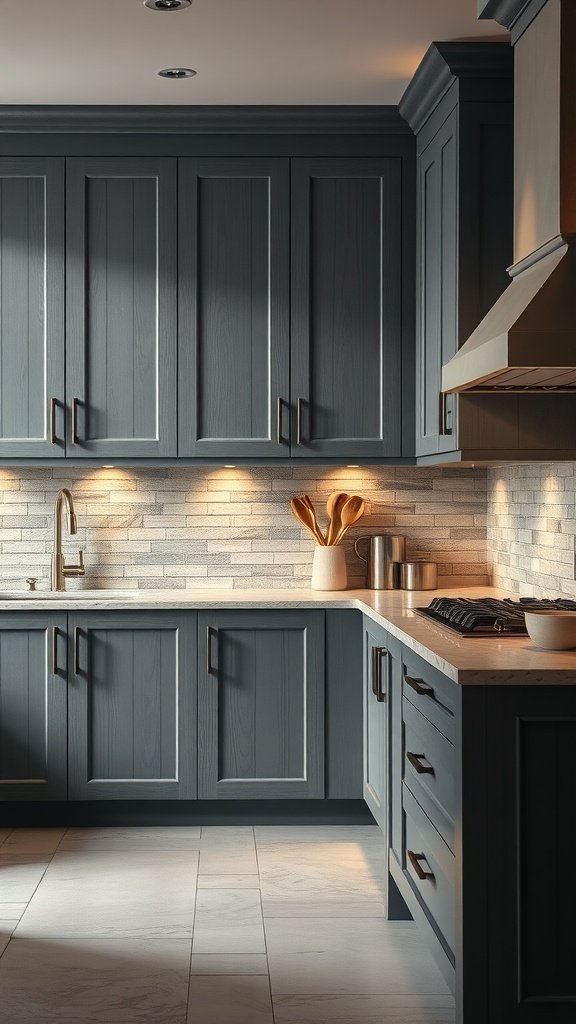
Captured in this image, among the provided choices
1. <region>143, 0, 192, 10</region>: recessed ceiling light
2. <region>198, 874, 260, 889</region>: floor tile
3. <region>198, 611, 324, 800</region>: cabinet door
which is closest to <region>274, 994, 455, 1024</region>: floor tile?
<region>198, 874, 260, 889</region>: floor tile

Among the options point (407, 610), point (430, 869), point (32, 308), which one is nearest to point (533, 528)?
point (407, 610)

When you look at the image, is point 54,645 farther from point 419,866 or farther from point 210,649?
point 419,866

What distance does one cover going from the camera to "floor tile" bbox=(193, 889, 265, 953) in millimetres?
3178

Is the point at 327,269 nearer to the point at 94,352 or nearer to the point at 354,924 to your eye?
the point at 94,352

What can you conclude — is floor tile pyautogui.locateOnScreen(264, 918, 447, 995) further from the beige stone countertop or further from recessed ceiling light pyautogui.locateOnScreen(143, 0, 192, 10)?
recessed ceiling light pyautogui.locateOnScreen(143, 0, 192, 10)

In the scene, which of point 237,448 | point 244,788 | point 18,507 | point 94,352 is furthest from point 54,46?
point 244,788

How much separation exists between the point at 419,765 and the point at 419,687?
0.20 m

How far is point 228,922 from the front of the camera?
335 centimetres

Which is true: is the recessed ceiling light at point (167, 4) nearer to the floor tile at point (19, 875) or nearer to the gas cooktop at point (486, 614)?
the gas cooktop at point (486, 614)

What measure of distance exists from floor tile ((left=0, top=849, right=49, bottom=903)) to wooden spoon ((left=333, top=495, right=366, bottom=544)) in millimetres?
1670

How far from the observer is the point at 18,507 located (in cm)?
478

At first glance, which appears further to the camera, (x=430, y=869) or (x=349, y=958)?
(x=349, y=958)

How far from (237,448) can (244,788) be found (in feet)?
4.20

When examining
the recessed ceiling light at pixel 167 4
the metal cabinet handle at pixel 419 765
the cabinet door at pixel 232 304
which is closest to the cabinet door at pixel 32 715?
the cabinet door at pixel 232 304
